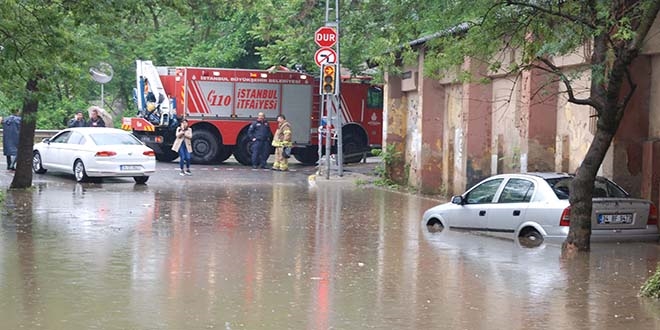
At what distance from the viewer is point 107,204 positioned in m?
21.7

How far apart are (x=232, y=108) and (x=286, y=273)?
23893mm

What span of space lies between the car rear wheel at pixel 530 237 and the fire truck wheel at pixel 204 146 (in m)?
20.9

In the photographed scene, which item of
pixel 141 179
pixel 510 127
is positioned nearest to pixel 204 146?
pixel 141 179

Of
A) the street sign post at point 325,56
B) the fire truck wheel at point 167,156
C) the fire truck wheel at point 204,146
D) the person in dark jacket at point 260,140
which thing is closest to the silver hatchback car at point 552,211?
the street sign post at point 325,56

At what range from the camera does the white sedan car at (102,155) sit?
2695cm

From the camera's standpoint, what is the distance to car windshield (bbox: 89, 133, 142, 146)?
27391mm

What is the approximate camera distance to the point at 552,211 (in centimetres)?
1590

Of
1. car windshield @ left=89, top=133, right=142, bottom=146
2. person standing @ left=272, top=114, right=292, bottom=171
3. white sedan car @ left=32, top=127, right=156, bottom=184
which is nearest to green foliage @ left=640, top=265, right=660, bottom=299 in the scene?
white sedan car @ left=32, top=127, right=156, bottom=184

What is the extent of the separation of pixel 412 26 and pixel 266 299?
7512 mm

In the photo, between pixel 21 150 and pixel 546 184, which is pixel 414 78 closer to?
pixel 21 150

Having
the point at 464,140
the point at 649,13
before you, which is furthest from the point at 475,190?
the point at 464,140

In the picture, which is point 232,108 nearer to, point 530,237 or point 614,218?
point 530,237

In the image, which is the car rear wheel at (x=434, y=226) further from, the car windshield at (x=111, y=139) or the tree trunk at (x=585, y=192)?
the car windshield at (x=111, y=139)

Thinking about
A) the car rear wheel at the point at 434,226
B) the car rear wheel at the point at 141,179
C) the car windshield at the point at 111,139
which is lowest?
the car rear wheel at the point at 434,226
